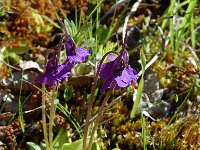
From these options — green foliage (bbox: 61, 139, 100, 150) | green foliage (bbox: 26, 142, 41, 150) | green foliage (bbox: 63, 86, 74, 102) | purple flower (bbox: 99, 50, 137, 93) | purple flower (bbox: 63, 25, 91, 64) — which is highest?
purple flower (bbox: 63, 25, 91, 64)

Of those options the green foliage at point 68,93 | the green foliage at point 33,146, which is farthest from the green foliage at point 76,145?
the green foliage at point 68,93

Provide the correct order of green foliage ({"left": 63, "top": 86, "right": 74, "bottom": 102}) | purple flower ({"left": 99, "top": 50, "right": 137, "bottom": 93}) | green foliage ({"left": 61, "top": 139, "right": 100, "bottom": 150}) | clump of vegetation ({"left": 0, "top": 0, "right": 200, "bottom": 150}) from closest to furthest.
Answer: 1. purple flower ({"left": 99, "top": 50, "right": 137, "bottom": 93})
2. green foliage ({"left": 61, "top": 139, "right": 100, "bottom": 150})
3. clump of vegetation ({"left": 0, "top": 0, "right": 200, "bottom": 150})
4. green foliage ({"left": 63, "top": 86, "right": 74, "bottom": 102})

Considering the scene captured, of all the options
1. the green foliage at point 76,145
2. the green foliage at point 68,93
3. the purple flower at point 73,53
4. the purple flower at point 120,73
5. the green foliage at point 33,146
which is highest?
the purple flower at point 73,53

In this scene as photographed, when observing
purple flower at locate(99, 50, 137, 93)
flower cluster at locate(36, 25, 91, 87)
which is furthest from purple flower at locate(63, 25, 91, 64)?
purple flower at locate(99, 50, 137, 93)

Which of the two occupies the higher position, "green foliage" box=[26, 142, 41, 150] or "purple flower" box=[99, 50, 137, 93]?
"purple flower" box=[99, 50, 137, 93]

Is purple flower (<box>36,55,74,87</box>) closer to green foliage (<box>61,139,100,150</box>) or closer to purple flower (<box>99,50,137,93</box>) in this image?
purple flower (<box>99,50,137,93</box>)

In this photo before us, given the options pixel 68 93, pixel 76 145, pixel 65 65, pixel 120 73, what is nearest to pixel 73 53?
pixel 65 65

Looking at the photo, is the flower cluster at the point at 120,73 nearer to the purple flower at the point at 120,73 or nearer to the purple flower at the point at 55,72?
the purple flower at the point at 120,73

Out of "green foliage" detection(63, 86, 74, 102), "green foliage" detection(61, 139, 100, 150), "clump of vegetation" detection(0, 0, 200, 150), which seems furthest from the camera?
"green foliage" detection(63, 86, 74, 102)

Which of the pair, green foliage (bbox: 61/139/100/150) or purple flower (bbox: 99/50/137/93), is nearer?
purple flower (bbox: 99/50/137/93)

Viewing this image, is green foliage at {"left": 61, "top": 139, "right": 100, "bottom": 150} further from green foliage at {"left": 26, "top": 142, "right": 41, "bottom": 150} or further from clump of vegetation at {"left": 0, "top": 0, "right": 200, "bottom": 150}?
green foliage at {"left": 26, "top": 142, "right": 41, "bottom": 150}
